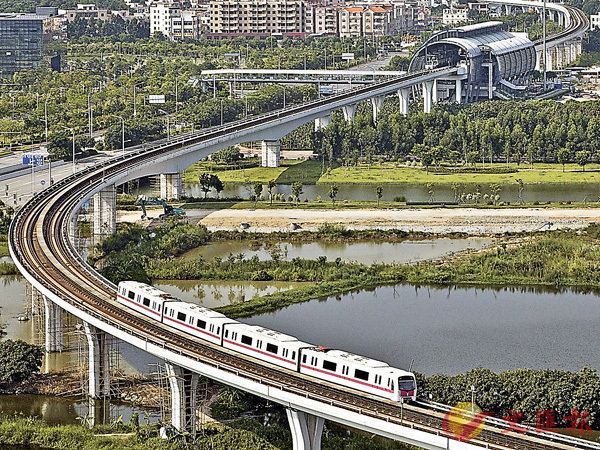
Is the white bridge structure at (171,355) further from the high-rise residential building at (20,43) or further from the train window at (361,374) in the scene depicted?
the high-rise residential building at (20,43)

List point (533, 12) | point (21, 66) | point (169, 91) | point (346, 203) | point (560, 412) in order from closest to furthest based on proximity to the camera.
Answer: point (560, 412)
point (346, 203)
point (169, 91)
point (21, 66)
point (533, 12)

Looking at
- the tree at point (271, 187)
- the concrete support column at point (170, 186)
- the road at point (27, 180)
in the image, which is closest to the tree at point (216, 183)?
the concrete support column at point (170, 186)

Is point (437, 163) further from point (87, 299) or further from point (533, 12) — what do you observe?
point (533, 12)

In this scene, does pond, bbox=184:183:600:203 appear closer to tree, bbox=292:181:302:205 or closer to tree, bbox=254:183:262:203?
tree, bbox=292:181:302:205

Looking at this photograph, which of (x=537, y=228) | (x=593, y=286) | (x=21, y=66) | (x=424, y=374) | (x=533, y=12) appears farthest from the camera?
(x=533, y=12)

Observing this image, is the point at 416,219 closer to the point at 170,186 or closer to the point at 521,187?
the point at 521,187

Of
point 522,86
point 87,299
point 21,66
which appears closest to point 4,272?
point 87,299

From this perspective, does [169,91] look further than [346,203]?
Yes
